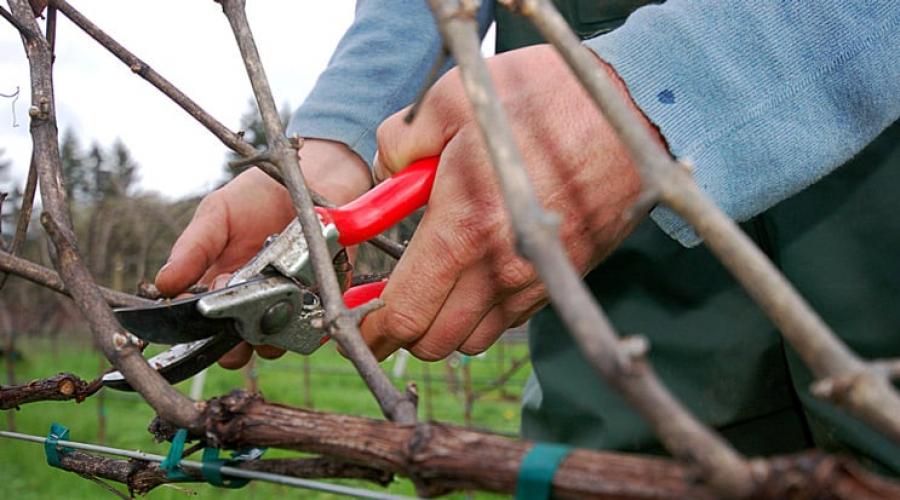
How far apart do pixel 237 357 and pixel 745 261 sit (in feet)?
4.64

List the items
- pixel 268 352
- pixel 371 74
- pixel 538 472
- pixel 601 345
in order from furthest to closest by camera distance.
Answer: pixel 371 74 < pixel 268 352 < pixel 538 472 < pixel 601 345

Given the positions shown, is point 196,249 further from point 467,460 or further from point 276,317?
point 467,460

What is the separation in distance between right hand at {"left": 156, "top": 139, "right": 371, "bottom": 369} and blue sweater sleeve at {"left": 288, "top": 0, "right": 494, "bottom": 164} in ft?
0.15

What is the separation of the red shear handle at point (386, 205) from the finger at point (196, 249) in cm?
49

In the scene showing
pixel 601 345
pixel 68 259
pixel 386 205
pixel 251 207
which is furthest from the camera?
pixel 251 207

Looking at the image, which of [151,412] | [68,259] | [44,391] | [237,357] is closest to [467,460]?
[68,259]

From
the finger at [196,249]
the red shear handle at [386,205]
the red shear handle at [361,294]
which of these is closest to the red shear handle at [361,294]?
the red shear handle at [361,294]

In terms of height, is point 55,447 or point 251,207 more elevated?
point 251,207

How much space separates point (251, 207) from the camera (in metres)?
2.01

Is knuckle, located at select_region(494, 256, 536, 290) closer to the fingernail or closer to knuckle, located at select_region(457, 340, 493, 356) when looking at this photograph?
knuckle, located at select_region(457, 340, 493, 356)

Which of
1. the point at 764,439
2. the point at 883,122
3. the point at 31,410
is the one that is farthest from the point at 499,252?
the point at 31,410

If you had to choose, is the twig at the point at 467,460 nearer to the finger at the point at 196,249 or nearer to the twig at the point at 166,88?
the twig at the point at 166,88

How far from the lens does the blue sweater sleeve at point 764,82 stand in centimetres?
125

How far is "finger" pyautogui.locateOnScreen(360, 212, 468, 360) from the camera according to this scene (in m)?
1.34
